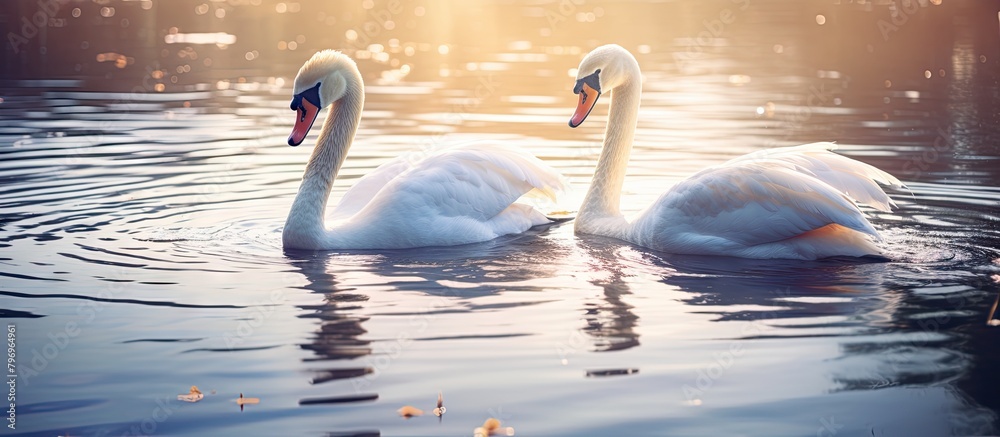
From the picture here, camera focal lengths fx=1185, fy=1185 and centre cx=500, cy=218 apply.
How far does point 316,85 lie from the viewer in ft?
32.0

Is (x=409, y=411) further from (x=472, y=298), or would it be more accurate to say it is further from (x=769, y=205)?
(x=769, y=205)

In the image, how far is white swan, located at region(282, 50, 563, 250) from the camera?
31.9 ft

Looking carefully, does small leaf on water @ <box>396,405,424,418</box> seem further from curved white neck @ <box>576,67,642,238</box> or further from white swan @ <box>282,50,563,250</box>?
curved white neck @ <box>576,67,642,238</box>

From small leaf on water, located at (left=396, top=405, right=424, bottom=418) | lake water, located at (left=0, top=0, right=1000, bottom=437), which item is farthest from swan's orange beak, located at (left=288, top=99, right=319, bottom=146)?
small leaf on water, located at (left=396, top=405, right=424, bottom=418)

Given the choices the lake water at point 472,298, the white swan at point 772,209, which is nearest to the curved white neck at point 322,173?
the lake water at point 472,298

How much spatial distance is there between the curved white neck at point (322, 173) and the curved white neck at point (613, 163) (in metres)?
2.24

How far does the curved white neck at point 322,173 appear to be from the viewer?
9.70 metres

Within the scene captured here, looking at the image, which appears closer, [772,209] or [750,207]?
[772,209]

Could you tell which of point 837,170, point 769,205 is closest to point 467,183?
point 769,205

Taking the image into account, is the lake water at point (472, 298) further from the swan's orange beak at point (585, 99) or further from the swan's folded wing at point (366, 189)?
the swan's orange beak at point (585, 99)

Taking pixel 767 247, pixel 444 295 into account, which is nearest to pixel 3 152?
pixel 444 295

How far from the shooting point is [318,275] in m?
8.89

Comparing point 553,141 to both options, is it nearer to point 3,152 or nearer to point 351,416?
point 3,152

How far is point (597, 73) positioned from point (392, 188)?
7.03 feet
